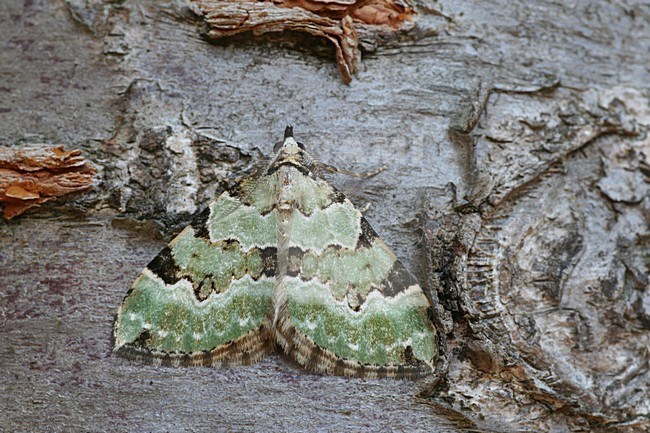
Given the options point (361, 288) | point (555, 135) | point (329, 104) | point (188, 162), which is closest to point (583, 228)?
point (555, 135)

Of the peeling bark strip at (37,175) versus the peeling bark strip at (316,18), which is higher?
the peeling bark strip at (316,18)

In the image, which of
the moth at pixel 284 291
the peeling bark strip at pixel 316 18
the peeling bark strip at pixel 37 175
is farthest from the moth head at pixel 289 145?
the peeling bark strip at pixel 37 175

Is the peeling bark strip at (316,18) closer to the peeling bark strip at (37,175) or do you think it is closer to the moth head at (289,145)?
the moth head at (289,145)

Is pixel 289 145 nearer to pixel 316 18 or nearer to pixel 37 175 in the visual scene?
pixel 316 18

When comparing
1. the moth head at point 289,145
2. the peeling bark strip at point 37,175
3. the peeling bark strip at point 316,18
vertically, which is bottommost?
the peeling bark strip at point 37,175

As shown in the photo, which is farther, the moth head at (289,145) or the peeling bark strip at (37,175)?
the moth head at (289,145)

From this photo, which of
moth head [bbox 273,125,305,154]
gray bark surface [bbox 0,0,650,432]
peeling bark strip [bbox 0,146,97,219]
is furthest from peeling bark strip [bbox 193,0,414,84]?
peeling bark strip [bbox 0,146,97,219]

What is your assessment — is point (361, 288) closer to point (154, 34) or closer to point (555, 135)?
point (555, 135)

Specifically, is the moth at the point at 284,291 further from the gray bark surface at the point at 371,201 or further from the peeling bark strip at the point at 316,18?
the peeling bark strip at the point at 316,18
